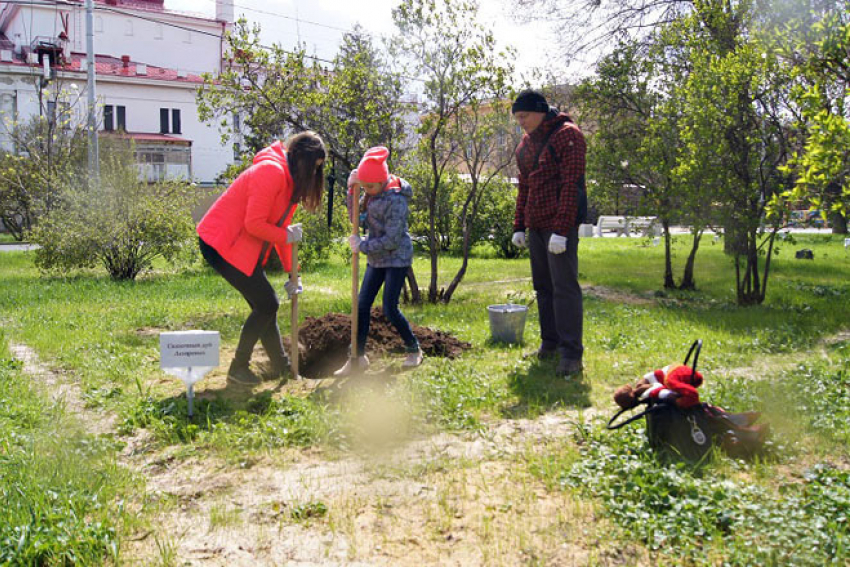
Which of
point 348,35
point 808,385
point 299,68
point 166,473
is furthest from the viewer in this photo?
point 348,35

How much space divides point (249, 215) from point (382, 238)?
106cm

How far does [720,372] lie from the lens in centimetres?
599

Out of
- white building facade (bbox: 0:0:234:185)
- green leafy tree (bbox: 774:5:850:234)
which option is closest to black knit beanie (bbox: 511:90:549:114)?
green leafy tree (bbox: 774:5:850:234)

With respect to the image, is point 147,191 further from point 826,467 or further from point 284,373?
point 826,467

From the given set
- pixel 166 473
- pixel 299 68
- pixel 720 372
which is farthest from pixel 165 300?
pixel 720 372

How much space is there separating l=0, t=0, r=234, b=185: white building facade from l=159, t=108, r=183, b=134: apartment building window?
59mm

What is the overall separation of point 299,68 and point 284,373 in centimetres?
501

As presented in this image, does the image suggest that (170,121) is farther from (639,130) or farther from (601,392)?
(601,392)

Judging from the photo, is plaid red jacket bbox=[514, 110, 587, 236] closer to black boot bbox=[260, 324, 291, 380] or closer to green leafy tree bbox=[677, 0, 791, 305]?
black boot bbox=[260, 324, 291, 380]

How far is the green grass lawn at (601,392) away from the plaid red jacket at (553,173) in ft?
4.07

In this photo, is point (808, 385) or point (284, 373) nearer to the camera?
point (808, 385)

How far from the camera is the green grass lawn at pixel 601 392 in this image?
A: 328cm

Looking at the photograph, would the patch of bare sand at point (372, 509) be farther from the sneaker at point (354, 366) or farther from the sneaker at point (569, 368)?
the sneaker at point (354, 366)

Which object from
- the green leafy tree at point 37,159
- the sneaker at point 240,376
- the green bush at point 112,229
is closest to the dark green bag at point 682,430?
the sneaker at point 240,376
